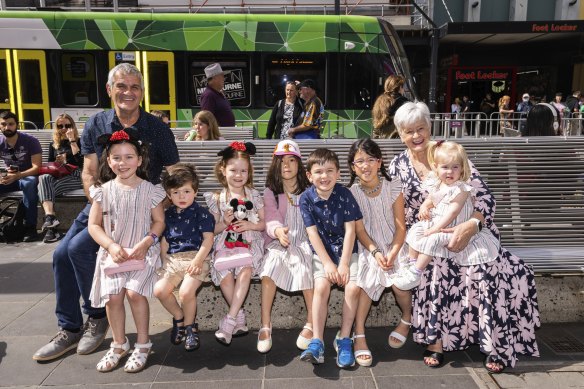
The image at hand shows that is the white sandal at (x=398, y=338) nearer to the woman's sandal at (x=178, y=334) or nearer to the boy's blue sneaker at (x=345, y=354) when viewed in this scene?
the boy's blue sneaker at (x=345, y=354)

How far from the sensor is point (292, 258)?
12.1 feet

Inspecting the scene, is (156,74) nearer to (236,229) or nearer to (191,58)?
(191,58)

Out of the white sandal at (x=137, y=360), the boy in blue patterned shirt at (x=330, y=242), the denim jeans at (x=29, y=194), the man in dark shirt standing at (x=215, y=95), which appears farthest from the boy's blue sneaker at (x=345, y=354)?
the denim jeans at (x=29, y=194)

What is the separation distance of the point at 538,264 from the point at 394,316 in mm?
1191

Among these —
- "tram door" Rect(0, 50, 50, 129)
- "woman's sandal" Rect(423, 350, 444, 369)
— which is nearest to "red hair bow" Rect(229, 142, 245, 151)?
"woman's sandal" Rect(423, 350, 444, 369)

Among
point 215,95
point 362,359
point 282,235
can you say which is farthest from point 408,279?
point 215,95

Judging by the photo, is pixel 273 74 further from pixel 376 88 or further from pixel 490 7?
pixel 490 7

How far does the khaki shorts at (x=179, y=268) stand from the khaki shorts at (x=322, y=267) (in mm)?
789

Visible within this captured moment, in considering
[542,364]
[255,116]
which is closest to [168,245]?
[542,364]

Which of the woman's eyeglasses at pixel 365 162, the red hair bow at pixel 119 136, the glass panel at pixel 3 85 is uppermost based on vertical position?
the glass panel at pixel 3 85

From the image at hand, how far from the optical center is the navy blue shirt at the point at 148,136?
144 inches

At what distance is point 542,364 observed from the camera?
343 cm

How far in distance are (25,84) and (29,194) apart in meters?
6.06

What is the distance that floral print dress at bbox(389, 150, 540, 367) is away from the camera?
11.0 feet
